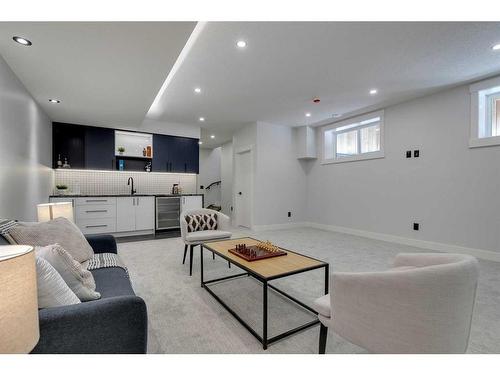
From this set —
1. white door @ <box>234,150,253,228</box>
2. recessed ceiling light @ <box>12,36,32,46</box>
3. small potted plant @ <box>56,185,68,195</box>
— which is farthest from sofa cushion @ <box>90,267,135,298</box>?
white door @ <box>234,150,253,228</box>

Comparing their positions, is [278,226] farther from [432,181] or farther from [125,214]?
[125,214]

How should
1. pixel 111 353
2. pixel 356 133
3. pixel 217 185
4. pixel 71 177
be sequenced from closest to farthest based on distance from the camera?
pixel 111 353 → pixel 71 177 → pixel 356 133 → pixel 217 185

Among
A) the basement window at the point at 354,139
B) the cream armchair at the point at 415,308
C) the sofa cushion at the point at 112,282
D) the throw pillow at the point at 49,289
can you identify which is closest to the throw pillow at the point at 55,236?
the sofa cushion at the point at 112,282

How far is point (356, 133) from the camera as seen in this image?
17.9 feet

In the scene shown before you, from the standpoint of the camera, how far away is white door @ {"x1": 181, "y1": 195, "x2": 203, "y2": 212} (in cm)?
551

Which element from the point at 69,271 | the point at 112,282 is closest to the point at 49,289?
the point at 69,271

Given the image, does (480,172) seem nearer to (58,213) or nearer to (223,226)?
(223,226)

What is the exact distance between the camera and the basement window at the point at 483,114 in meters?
3.49

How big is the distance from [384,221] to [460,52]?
2.98 meters

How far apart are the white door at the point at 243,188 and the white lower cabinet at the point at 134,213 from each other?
2.20 m

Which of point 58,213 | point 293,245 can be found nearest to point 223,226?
point 293,245

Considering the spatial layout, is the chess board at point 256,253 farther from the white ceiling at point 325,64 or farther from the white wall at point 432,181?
the white wall at point 432,181

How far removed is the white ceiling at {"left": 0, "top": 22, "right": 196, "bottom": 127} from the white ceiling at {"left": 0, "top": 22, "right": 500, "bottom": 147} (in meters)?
0.01
